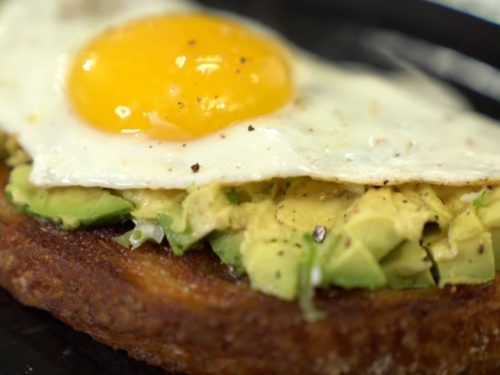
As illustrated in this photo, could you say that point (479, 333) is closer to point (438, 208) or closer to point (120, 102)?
point (438, 208)

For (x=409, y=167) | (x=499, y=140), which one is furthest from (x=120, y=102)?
(x=499, y=140)

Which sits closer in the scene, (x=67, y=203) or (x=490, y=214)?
(x=490, y=214)

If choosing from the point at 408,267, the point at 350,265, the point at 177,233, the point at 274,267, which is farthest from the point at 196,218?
the point at 408,267

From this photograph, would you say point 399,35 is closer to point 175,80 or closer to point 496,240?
point 175,80

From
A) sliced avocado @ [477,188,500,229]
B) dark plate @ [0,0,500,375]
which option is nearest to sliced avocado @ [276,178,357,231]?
sliced avocado @ [477,188,500,229]

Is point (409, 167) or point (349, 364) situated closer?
point (349, 364)

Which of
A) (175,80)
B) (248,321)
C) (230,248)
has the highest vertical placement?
(175,80)

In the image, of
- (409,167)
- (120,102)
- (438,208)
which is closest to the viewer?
(438,208)
